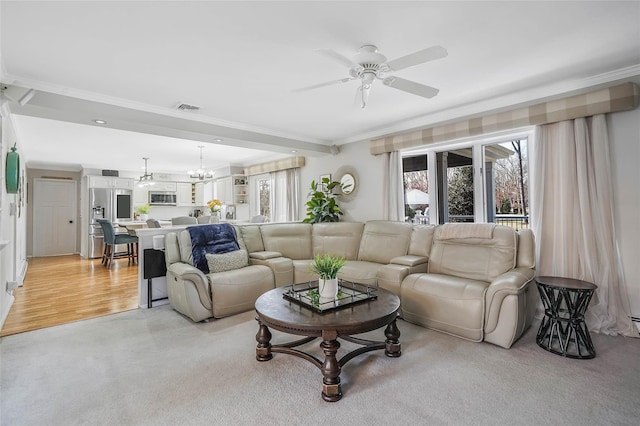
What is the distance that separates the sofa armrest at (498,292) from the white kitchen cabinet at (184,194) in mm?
9128

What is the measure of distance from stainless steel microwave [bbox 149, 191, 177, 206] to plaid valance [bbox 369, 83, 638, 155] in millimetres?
7346

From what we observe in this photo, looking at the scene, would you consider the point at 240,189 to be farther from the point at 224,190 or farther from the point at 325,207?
the point at 325,207

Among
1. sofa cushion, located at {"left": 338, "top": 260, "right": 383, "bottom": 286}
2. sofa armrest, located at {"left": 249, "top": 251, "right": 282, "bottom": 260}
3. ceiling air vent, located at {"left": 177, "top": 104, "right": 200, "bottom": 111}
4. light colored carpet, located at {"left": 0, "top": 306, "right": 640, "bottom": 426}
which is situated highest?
ceiling air vent, located at {"left": 177, "top": 104, "right": 200, "bottom": 111}

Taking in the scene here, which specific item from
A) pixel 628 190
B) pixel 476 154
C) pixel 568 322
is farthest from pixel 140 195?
pixel 628 190

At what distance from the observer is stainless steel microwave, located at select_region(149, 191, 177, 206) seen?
29.7ft

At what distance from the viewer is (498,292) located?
8.49 feet

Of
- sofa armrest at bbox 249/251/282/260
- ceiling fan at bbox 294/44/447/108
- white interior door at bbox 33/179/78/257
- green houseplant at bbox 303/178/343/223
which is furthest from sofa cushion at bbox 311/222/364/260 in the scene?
white interior door at bbox 33/179/78/257

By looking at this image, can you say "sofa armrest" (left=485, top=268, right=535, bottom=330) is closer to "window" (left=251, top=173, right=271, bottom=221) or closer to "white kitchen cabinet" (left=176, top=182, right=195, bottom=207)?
"window" (left=251, top=173, right=271, bottom=221)

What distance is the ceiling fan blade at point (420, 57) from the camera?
1.89 meters

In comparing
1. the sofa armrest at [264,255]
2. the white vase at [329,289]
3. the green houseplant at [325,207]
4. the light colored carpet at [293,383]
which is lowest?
the light colored carpet at [293,383]

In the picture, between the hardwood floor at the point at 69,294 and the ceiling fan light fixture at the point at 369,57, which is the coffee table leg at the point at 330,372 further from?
the hardwood floor at the point at 69,294

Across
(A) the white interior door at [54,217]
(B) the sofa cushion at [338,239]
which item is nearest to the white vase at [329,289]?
(B) the sofa cushion at [338,239]

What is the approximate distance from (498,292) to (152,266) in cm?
371

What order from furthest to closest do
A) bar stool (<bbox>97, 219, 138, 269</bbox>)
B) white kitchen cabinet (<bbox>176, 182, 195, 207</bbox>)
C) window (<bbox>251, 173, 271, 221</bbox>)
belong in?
1. white kitchen cabinet (<bbox>176, 182, 195, 207</bbox>)
2. window (<bbox>251, 173, 271, 221</bbox>)
3. bar stool (<bbox>97, 219, 138, 269</bbox>)
